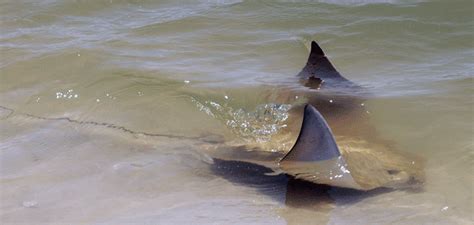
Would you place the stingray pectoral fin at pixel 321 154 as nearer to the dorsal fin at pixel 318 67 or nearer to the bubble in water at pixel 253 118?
the bubble in water at pixel 253 118

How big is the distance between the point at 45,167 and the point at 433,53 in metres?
3.11

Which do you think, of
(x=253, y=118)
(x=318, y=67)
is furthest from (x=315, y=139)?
(x=318, y=67)

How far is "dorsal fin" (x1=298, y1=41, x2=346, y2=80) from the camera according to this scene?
4844mm

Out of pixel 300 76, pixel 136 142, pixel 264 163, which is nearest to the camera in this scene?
pixel 264 163

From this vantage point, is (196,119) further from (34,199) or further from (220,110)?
(34,199)

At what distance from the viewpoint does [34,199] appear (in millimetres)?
3500

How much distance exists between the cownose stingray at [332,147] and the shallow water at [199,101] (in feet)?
0.24

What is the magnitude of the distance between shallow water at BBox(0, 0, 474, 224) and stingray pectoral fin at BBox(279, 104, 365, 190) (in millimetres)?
65

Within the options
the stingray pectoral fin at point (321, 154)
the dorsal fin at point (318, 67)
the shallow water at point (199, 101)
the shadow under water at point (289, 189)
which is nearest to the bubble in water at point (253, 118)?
the shallow water at point (199, 101)

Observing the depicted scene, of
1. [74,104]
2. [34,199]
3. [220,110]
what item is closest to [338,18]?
[220,110]

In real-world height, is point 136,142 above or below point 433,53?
below

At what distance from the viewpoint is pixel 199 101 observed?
195 inches

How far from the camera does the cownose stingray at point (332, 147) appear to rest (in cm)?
338

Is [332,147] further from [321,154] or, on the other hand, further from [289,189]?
[289,189]
